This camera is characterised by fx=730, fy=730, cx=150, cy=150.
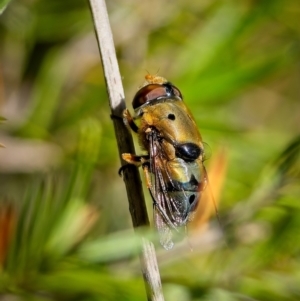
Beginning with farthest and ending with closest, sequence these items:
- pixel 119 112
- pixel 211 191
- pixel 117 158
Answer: pixel 117 158 < pixel 211 191 < pixel 119 112

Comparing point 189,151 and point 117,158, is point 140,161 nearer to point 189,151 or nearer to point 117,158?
point 189,151

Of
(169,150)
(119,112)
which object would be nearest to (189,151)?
(169,150)

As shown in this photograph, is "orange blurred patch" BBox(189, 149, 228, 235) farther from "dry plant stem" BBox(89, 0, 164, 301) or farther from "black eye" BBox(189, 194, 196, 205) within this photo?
"dry plant stem" BBox(89, 0, 164, 301)

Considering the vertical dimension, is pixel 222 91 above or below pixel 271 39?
below

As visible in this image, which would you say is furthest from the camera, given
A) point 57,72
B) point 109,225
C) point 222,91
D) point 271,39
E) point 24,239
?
point 271,39

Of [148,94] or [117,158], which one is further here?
[117,158]

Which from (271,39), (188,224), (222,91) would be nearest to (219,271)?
(188,224)

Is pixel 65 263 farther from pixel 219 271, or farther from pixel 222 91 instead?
pixel 222 91
